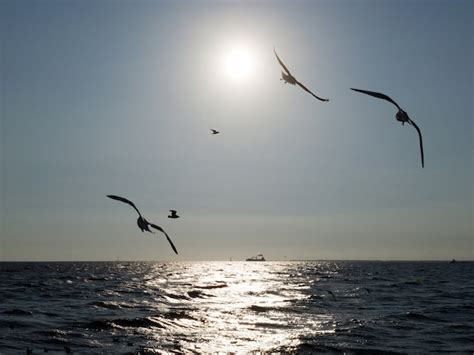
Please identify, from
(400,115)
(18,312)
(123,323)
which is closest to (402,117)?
(400,115)

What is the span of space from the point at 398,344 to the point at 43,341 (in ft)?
50.5

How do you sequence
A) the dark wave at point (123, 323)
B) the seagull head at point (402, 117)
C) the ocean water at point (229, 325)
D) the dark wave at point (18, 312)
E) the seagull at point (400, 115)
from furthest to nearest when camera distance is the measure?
the dark wave at point (18, 312), the dark wave at point (123, 323), the ocean water at point (229, 325), the seagull head at point (402, 117), the seagull at point (400, 115)

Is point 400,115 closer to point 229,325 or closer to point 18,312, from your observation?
point 229,325

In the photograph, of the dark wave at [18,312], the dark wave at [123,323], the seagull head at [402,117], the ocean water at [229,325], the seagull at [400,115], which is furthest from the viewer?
the dark wave at [18,312]

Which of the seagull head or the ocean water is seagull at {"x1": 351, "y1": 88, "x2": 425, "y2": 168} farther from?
the ocean water

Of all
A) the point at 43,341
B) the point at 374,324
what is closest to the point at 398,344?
the point at 374,324

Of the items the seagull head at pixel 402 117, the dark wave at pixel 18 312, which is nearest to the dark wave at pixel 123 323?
the dark wave at pixel 18 312

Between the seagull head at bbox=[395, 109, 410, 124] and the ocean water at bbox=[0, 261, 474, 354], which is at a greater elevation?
the seagull head at bbox=[395, 109, 410, 124]

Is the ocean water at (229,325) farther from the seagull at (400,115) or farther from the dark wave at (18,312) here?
the seagull at (400,115)

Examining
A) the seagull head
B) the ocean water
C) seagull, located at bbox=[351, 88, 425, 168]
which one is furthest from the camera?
the ocean water

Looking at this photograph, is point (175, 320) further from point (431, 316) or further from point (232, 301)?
point (431, 316)

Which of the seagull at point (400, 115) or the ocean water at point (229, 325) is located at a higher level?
the seagull at point (400, 115)

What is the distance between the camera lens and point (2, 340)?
21891 mm

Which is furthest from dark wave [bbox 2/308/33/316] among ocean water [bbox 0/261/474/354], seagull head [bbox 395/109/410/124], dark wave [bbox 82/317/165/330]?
seagull head [bbox 395/109/410/124]
